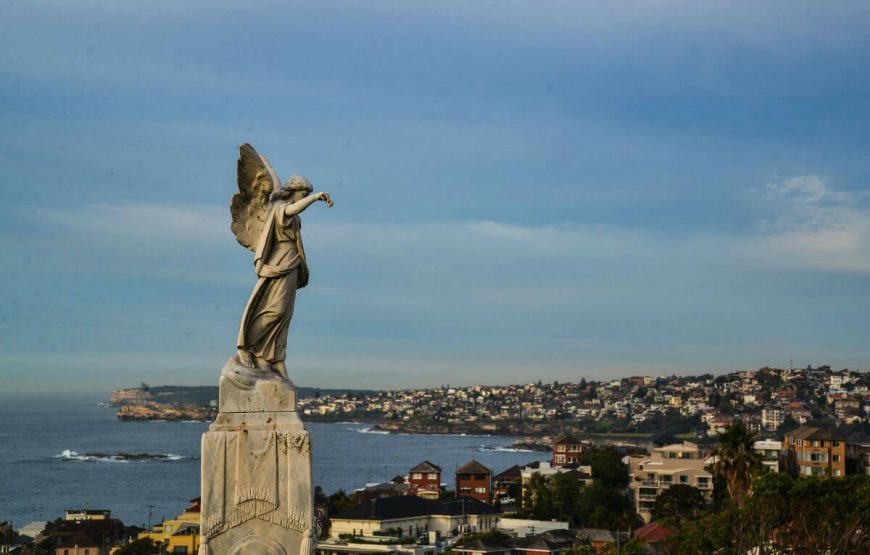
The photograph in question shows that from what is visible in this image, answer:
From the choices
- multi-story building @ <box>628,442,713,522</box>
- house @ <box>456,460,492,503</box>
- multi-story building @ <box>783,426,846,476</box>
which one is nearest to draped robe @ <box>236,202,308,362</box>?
multi-story building @ <box>628,442,713,522</box>

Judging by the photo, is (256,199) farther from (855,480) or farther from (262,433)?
(855,480)

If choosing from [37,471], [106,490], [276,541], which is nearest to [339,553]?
[276,541]

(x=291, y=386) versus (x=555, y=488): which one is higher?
(x=291, y=386)

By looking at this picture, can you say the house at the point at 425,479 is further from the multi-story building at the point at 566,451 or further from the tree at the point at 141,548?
the tree at the point at 141,548

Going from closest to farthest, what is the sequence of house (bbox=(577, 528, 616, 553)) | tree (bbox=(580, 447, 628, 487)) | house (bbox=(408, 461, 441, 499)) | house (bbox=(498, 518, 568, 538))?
1. house (bbox=(577, 528, 616, 553))
2. house (bbox=(498, 518, 568, 538))
3. tree (bbox=(580, 447, 628, 487))
4. house (bbox=(408, 461, 441, 499))

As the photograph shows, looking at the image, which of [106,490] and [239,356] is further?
[106,490]

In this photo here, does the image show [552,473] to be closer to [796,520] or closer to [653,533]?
[653,533]

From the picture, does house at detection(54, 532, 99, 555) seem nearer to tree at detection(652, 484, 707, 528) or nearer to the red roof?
tree at detection(652, 484, 707, 528)
